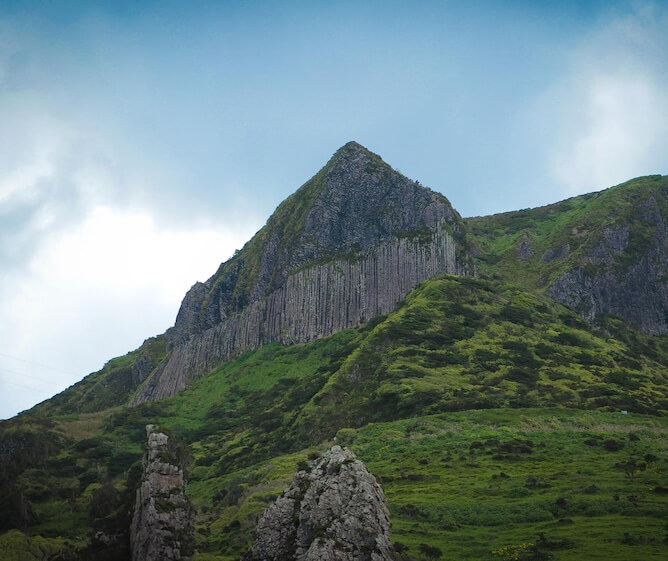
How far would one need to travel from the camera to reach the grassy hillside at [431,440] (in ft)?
238

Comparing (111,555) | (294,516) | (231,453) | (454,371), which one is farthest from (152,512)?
(454,371)

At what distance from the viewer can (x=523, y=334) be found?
171m

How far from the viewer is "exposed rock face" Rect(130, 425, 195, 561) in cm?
6178

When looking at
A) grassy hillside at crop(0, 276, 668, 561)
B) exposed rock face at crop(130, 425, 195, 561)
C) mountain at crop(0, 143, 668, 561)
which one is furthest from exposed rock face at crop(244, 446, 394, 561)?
grassy hillside at crop(0, 276, 668, 561)

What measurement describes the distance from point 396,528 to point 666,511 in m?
25.6

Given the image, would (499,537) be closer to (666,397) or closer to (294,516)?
(294,516)

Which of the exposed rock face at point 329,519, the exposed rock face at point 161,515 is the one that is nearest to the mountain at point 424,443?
the exposed rock face at point 161,515

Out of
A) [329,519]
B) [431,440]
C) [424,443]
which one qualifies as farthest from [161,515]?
[431,440]

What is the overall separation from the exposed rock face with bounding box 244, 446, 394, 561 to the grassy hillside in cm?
1331

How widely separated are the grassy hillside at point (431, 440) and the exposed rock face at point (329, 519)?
13.3 m

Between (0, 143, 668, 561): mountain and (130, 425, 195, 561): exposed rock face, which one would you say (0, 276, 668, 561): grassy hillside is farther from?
(130, 425, 195, 561): exposed rock face

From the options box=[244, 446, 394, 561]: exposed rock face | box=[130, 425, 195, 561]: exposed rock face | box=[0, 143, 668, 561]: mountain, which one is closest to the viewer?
box=[244, 446, 394, 561]: exposed rock face

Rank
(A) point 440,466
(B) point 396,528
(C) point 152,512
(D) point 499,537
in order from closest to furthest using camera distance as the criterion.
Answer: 1. (C) point 152,512
2. (D) point 499,537
3. (B) point 396,528
4. (A) point 440,466

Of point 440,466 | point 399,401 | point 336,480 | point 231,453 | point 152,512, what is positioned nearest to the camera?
point 336,480
